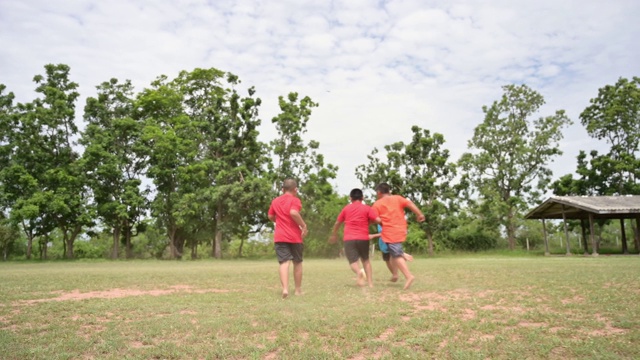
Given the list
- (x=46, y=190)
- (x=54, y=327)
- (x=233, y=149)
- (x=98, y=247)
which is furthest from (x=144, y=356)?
(x=98, y=247)

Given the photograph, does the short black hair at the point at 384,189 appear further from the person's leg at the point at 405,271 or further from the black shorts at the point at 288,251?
the black shorts at the point at 288,251

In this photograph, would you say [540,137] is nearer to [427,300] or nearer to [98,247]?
[427,300]

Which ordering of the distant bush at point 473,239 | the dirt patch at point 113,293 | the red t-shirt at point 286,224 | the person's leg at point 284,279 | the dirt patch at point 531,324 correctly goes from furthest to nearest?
the distant bush at point 473,239
the dirt patch at point 113,293
the red t-shirt at point 286,224
the person's leg at point 284,279
the dirt patch at point 531,324

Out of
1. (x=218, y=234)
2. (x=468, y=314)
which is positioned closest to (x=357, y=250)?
(x=468, y=314)

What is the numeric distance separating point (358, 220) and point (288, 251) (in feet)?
5.18

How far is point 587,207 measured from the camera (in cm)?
2555

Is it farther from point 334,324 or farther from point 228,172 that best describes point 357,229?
point 228,172

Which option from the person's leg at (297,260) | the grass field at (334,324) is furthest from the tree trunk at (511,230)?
the person's leg at (297,260)

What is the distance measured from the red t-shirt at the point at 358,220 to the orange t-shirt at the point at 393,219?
22cm

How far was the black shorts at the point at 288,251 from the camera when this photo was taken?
7422mm

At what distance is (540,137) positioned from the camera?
40.9 m

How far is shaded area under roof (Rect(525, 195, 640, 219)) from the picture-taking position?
2559 cm

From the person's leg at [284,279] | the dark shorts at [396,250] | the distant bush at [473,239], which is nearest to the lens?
the person's leg at [284,279]

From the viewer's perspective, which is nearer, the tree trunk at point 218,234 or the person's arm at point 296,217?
the person's arm at point 296,217
